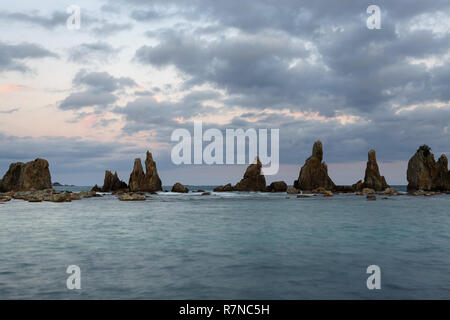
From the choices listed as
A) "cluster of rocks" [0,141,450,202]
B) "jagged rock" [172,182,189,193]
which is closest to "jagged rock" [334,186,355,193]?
"cluster of rocks" [0,141,450,202]

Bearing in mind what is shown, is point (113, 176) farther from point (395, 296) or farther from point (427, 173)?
point (395, 296)

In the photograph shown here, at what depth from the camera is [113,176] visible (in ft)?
432

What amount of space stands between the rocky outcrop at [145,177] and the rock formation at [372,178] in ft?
264

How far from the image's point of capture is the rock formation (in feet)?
440

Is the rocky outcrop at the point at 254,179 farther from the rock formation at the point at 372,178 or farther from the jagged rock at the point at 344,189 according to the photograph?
the rock formation at the point at 372,178

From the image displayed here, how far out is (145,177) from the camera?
12900 cm

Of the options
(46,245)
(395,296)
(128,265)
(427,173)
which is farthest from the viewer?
(427,173)

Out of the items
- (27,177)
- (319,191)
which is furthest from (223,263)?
(27,177)

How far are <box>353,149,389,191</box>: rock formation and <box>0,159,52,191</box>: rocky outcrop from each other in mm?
116585
